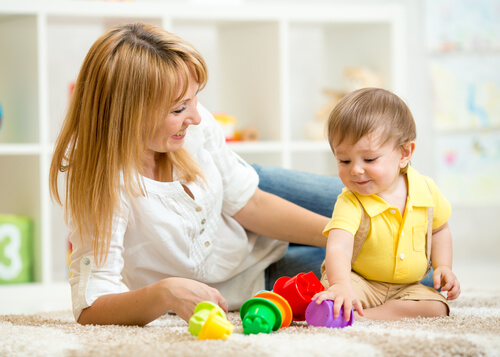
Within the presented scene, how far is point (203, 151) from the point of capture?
1.35 m

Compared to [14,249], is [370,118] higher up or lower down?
higher up

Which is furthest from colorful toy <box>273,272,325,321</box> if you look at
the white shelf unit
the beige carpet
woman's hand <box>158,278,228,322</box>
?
the white shelf unit

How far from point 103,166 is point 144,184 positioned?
8 centimetres

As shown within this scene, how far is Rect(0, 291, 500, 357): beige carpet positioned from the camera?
845 millimetres

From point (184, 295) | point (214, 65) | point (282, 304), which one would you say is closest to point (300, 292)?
point (282, 304)

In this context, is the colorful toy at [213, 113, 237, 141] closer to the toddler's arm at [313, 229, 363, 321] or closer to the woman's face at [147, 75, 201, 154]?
the woman's face at [147, 75, 201, 154]

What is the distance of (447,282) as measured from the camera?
114 cm

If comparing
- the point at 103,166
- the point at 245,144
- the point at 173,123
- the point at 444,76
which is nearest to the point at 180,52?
the point at 173,123

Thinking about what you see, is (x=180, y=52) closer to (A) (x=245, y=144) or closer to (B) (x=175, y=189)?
(B) (x=175, y=189)

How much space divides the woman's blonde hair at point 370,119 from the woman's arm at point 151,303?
0.34m

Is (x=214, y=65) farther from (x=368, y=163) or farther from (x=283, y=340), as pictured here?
(x=283, y=340)

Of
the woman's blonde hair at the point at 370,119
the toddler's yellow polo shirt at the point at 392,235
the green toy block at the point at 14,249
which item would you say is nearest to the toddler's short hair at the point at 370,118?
the woman's blonde hair at the point at 370,119

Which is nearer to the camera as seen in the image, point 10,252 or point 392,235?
point 392,235

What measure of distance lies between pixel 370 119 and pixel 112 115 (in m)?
0.44
